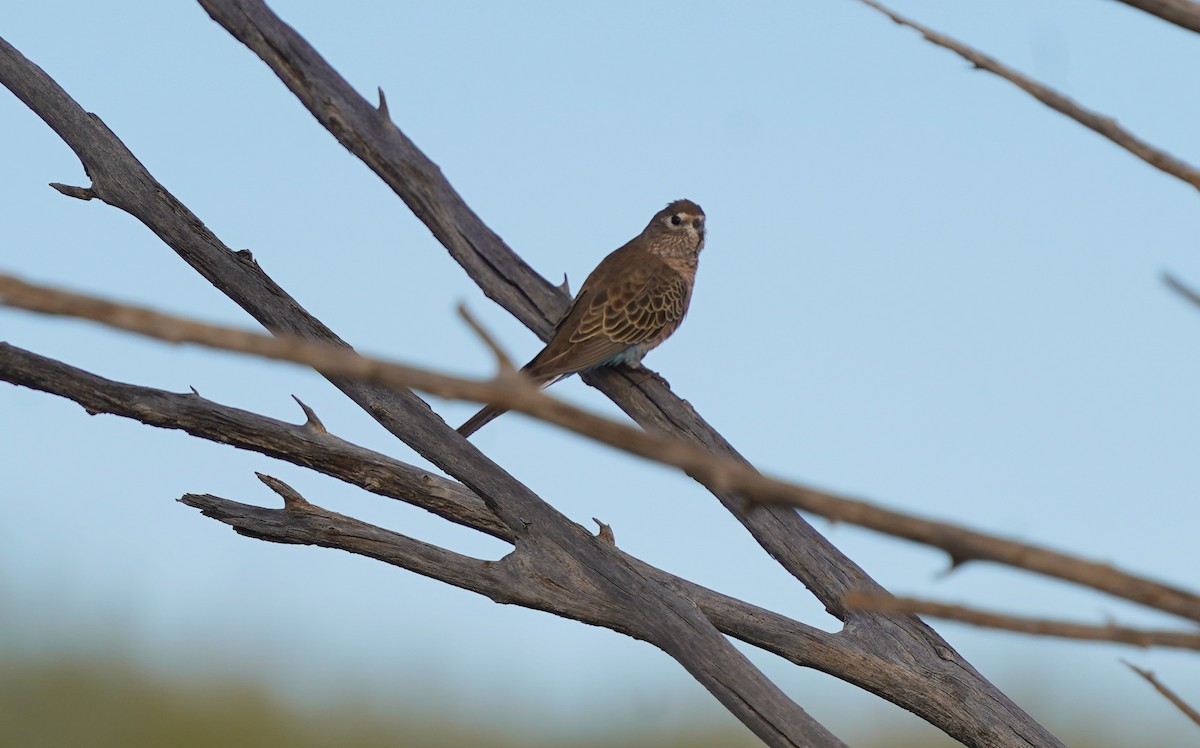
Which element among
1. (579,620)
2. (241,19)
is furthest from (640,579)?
(241,19)

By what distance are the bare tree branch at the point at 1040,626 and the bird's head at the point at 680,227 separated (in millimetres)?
5478

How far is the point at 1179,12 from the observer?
1.98 metres

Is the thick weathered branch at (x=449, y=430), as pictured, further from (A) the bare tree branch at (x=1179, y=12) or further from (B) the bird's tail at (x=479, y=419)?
(A) the bare tree branch at (x=1179, y=12)

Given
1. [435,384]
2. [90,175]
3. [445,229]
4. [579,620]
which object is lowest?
[435,384]

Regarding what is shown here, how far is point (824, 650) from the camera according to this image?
4.34 metres

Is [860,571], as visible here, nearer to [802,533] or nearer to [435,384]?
[802,533]

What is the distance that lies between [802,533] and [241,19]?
2.77m

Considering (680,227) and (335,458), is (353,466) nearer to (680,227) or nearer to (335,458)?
(335,458)

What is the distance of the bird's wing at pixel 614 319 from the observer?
5.36 m

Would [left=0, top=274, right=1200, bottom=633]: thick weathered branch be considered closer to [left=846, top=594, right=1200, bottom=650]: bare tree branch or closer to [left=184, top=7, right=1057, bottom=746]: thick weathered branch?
[left=846, top=594, right=1200, bottom=650]: bare tree branch

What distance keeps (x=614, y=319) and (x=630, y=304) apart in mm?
415

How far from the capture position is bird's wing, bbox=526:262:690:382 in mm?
5355

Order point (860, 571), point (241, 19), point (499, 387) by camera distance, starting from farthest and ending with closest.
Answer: point (860, 571) → point (241, 19) → point (499, 387)

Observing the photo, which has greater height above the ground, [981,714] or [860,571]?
[860,571]
